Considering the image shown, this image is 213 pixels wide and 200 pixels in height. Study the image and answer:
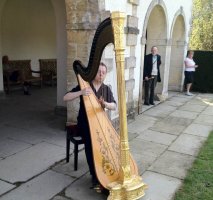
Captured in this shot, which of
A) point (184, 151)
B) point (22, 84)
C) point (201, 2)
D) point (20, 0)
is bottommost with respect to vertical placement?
point (184, 151)

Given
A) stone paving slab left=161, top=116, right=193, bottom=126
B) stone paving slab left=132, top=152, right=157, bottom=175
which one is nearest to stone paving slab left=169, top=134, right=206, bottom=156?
stone paving slab left=132, top=152, right=157, bottom=175

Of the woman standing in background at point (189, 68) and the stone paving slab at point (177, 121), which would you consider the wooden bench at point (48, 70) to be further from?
the stone paving slab at point (177, 121)

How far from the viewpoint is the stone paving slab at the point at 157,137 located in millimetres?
4950

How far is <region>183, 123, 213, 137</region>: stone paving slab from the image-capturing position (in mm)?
5500

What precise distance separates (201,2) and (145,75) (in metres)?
12.1

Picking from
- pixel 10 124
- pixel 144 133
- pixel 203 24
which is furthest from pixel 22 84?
pixel 203 24

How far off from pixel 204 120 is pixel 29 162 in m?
4.29

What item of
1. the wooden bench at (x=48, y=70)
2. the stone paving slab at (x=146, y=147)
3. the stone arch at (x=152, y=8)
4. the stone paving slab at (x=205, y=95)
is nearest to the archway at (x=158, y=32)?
the stone arch at (x=152, y=8)

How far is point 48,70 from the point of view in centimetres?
959

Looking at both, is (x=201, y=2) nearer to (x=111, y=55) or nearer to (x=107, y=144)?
(x=111, y=55)

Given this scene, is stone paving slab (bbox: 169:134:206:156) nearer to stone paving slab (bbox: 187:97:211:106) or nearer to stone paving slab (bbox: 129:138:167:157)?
stone paving slab (bbox: 129:138:167:157)

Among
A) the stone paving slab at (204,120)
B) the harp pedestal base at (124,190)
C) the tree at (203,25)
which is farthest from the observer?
the tree at (203,25)

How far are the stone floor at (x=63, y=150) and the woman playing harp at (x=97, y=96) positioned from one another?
38 cm

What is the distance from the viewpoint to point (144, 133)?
5.32m
